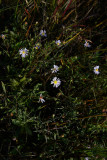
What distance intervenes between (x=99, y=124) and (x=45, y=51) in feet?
3.89

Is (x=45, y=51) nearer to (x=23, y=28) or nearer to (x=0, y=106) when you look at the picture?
(x=23, y=28)

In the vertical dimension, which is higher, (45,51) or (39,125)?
(45,51)

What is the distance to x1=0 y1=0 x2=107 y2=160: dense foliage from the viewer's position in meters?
1.88

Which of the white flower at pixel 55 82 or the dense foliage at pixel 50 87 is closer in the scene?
A: the dense foliage at pixel 50 87

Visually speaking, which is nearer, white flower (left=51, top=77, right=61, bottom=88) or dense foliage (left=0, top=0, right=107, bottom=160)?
dense foliage (left=0, top=0, right=107, bottom=160)

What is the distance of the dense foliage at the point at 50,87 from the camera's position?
188cm

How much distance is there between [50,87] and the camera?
2.29 m

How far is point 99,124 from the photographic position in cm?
214

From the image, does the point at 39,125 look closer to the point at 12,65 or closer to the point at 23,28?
the point at 12,65

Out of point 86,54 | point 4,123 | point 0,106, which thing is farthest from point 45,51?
point 4,123

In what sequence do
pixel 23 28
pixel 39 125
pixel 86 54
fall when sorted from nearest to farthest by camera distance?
1. pixel 39 125
2. pixel 23 28
3. pixel 86 54

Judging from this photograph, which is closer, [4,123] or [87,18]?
[4,123]

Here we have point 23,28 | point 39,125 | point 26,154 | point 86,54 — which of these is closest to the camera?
point 26,154

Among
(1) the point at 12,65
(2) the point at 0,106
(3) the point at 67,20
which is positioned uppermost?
(3) the point at 67,20
